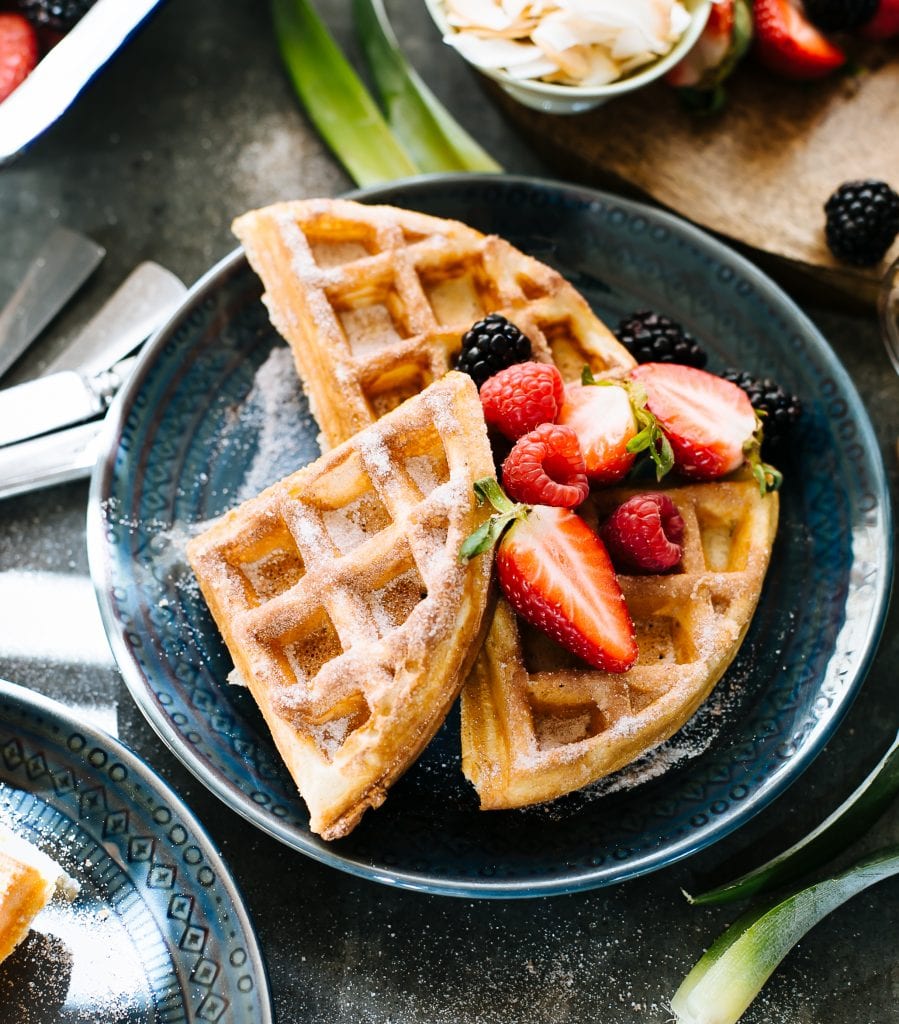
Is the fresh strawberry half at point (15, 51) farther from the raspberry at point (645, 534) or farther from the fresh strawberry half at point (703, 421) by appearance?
the raspberry at point (645, 534)

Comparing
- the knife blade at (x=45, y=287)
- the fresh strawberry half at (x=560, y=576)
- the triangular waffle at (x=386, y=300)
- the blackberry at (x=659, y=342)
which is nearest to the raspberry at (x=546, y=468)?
the fresh strawberry half at (x=560, y=576)

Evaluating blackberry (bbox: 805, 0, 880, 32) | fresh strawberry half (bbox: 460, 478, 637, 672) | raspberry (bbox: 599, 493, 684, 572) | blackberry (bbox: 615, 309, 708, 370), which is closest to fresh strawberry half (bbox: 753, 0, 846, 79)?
blackberry (bbox: 805, 0, 880, 32)

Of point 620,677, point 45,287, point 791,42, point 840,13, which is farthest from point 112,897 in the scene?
point 840,13

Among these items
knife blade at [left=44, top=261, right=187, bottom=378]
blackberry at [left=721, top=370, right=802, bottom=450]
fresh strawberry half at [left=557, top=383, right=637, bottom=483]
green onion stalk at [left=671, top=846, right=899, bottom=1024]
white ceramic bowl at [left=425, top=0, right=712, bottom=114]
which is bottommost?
green onion stalk at [left=671, top=846, right=899, bottom=1024]

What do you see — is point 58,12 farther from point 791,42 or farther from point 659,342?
point 791,42

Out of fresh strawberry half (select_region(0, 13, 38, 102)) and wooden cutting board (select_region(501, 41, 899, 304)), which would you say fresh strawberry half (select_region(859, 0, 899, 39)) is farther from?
fresh strawberry half (select_region(0, 13, 38, 102))

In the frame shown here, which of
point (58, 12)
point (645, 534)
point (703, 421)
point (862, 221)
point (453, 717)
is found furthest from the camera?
→ point (58, 12)
